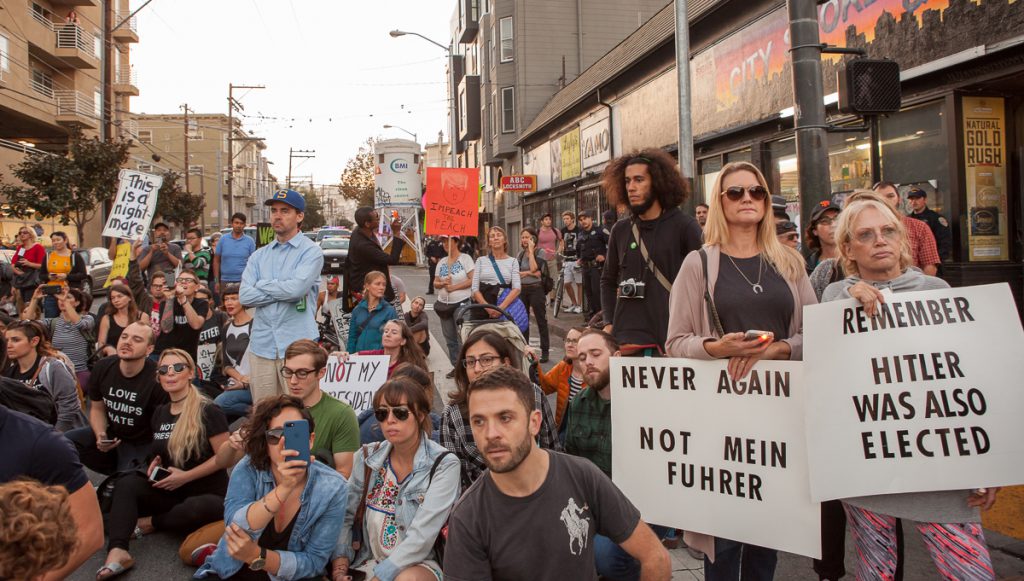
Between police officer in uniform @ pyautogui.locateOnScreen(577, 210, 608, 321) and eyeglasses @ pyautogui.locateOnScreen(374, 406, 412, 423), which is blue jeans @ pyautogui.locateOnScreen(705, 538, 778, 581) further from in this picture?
police officer in uniform @ pyautogui.locateOnScreen(577, 210, 608, 321)

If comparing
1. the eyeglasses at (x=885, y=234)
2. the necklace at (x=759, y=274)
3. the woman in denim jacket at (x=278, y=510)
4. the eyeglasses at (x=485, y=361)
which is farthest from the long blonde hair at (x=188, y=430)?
the eyeglasses at (x=885, y=234)

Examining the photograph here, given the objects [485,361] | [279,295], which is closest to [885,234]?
[485,361]

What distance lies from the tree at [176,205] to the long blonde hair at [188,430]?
122 feet

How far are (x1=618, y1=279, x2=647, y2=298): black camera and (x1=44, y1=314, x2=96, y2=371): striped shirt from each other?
675 centimetres

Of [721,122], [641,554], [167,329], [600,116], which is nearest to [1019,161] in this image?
[721,122]

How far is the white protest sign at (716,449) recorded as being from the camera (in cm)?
309

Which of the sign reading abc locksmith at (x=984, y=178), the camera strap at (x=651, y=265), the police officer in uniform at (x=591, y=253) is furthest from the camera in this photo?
the police officer in uniform at (x=591, y=253)

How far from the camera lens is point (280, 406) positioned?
3.87 m

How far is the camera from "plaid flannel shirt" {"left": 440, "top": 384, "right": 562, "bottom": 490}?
402 cm

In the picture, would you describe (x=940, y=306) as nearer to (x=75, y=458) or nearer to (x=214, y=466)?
(x=75, y=458)

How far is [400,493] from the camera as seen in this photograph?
3.68 meters

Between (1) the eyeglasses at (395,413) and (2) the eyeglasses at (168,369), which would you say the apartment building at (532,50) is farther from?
(1) the eyeglasses at (395,413)

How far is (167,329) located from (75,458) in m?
5.61

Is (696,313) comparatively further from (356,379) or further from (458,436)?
(356,379)
